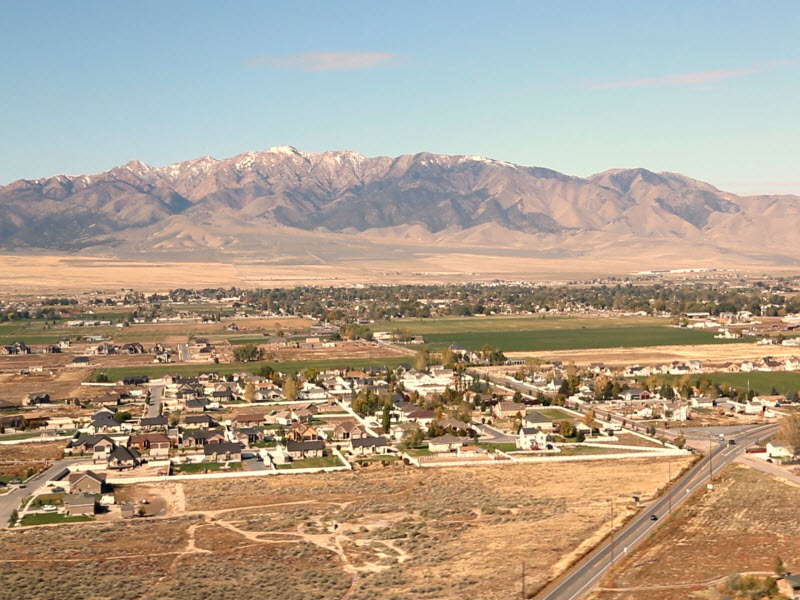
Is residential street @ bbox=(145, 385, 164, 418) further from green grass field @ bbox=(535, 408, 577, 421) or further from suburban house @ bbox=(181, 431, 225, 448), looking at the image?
green grass field @ bbox=(535, 408, 577, 421)

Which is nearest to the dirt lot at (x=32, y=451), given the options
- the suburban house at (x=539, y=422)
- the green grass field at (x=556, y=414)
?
the suburban house at (x=539, y=422)

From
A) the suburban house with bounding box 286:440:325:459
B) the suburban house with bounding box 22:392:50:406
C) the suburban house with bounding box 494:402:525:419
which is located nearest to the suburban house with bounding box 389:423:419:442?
the suburban house with bounding box 286:440:325:459

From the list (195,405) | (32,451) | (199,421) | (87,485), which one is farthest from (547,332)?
(87,485)

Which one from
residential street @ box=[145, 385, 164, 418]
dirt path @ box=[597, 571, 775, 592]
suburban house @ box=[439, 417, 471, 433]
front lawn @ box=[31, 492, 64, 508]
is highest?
dirt path @ box=[597, 571, 775, 592]

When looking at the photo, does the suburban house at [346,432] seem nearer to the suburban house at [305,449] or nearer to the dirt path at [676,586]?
the suburban house at [305,449]

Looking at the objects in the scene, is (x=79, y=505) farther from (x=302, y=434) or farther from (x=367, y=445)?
(x=302, y=434)
